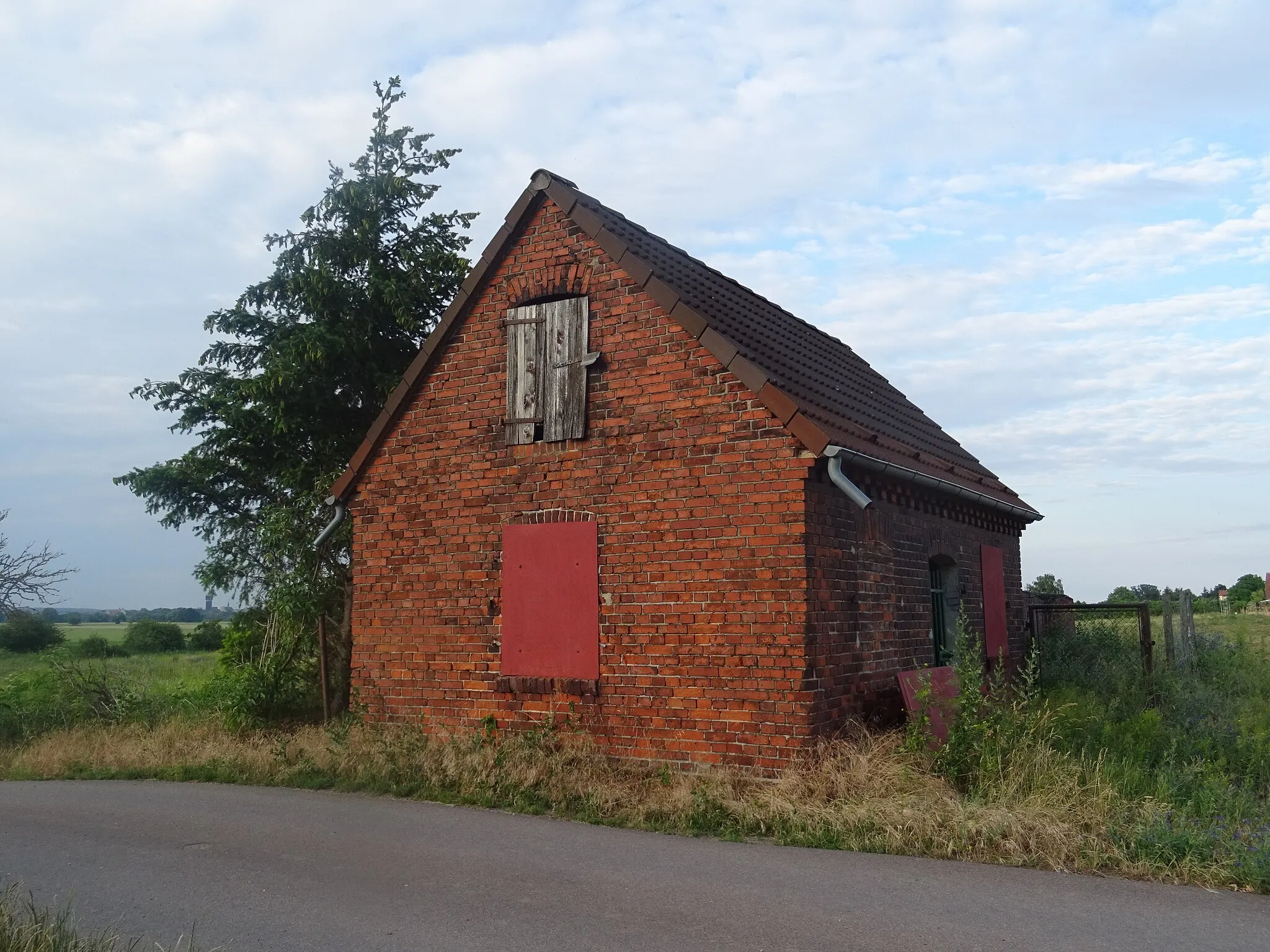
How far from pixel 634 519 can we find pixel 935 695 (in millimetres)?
3537

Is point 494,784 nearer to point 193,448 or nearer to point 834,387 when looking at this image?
point 834,387

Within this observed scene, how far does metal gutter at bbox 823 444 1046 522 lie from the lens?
347 inches

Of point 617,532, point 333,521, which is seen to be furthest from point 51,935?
point 333,521

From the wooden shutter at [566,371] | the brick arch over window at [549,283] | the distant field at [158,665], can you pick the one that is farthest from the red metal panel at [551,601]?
the distant field at [158,665]

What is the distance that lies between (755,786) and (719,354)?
3936mm

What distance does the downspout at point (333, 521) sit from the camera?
11.9 metres

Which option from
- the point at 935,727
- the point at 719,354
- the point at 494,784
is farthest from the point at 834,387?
the point at 494,784

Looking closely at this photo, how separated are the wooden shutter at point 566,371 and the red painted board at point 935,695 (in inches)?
163

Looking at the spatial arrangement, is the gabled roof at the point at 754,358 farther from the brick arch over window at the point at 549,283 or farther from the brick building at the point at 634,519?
the brick arch over window at the point at 549,283

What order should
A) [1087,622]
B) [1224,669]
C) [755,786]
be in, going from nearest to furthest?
[755,786], [1224,669], [1087,622]

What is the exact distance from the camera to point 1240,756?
31.6ft

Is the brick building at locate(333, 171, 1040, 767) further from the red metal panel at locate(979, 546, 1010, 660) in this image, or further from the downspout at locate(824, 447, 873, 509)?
the red metal panel at locate(979, 546, 1010, 660)

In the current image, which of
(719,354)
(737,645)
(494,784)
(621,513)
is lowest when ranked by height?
(494,784)


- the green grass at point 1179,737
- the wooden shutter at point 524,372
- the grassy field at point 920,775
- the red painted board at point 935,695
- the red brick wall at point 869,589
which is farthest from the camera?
the wooden shutter at point 524,372
